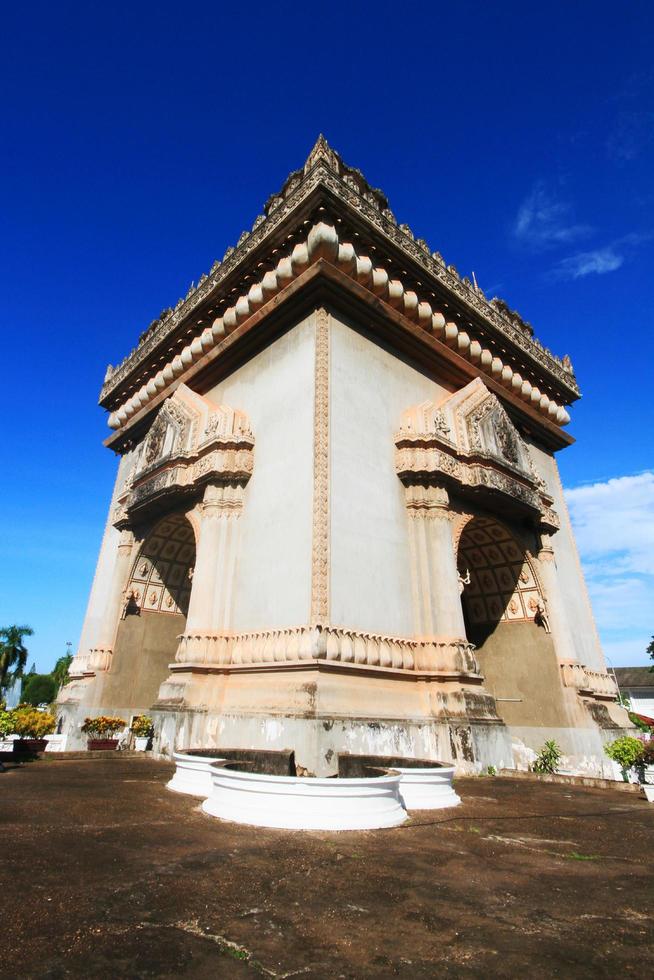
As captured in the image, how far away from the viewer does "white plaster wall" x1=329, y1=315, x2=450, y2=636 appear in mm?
9641

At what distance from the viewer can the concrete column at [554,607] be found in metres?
13.9

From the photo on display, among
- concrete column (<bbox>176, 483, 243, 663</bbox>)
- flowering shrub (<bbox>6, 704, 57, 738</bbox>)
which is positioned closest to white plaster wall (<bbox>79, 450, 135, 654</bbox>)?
flowering shrub (<bbox>6, 704, 57, 738</bbox>)

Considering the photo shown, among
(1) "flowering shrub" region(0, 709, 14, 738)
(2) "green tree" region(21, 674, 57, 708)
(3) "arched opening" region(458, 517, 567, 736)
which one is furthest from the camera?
(2) "green tree" region(21, 674, 57, 708)

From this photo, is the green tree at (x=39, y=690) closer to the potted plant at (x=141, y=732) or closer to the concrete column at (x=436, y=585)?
the potted plant at (x=141, y=732)

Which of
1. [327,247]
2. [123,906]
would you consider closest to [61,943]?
[123,906]

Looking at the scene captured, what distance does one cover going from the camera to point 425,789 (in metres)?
6.59

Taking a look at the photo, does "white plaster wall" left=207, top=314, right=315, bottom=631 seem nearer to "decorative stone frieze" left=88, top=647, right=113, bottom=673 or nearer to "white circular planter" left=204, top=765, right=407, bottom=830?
"white circular planter" left=204, top=765, right=407, bottom=830

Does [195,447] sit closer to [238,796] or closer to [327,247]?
[327,247]

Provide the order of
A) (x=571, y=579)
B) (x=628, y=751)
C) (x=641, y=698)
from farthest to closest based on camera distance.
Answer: (x=641, y=698) < (x=571, y=579) < (x=628, y=751)

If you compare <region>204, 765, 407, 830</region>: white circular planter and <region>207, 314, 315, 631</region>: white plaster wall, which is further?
<region>207, 314, 315, 631</region>: white plaster wall

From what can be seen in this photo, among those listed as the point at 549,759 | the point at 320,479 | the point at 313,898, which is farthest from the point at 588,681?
the point at 313,898

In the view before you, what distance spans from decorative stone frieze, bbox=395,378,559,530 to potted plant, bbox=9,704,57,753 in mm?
8972

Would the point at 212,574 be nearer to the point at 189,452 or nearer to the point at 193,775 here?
the point at 189,452

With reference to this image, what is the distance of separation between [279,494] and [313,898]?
7899mm
